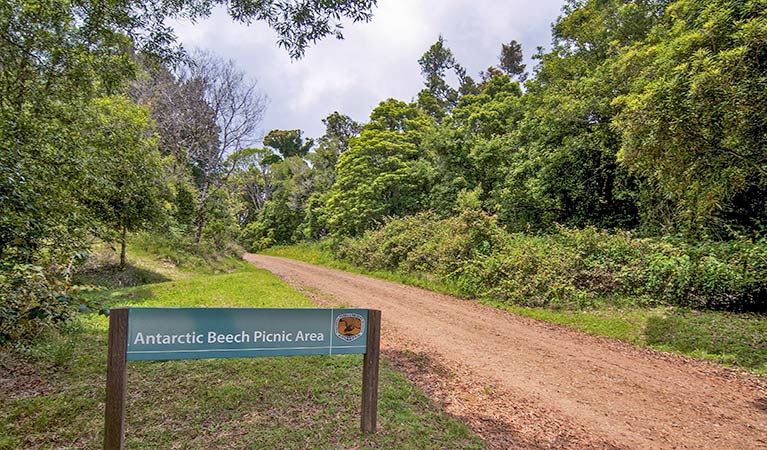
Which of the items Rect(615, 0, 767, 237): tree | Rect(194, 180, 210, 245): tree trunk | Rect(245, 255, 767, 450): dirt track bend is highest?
Rect(615, 0, 767, 237): tree

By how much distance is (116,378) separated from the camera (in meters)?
2.44

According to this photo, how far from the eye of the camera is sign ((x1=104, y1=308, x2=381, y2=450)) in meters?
2.46

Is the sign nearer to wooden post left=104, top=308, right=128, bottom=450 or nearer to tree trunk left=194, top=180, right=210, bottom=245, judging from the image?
wooden post left=104, top=308, right=128, bottom=450

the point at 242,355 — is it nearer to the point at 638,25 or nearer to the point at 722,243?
the point at 722,243

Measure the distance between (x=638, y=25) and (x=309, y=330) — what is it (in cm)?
1661

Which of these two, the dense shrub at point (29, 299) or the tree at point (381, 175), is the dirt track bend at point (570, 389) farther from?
the tree at point (381, 175)

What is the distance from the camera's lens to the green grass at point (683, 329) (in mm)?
5805

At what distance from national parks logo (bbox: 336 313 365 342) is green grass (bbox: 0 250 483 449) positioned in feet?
3.02

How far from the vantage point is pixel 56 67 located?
5.16 metres

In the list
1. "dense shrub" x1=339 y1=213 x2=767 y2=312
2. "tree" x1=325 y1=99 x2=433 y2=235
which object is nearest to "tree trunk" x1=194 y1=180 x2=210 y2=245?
"tree" x1=325 y1=99 x2=433 y2=235

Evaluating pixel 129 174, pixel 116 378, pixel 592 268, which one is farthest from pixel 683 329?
pixel 129 174

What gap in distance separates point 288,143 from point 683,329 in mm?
48847

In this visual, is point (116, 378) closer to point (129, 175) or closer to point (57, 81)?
point (57, 81)

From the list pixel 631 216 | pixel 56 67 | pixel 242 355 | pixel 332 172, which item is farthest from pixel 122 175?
pixel 332 172
